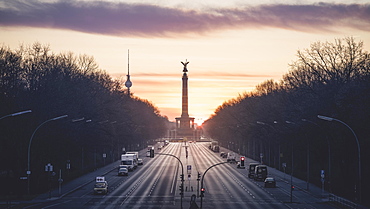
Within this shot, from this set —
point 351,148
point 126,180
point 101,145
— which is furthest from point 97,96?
point 351,148

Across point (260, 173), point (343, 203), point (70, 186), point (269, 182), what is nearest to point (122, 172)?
point (70, 186)

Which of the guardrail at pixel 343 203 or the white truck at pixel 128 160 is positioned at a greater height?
the white truck at pixel 128 160

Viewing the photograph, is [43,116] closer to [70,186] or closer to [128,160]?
[70,186]

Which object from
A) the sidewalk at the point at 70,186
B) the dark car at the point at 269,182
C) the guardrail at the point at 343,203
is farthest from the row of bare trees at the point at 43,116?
the guardrail at the point at 343,203

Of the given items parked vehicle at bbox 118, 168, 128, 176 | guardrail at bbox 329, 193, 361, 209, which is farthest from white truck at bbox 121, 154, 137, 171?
guardrail at bbox 329, 193, 361, 209

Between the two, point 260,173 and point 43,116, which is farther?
point 260,173

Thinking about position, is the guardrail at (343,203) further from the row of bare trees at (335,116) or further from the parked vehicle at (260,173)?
the parked vehicle at (260,173)

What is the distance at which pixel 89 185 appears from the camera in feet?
259

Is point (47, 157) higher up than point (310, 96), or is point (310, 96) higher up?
point (310, 96)

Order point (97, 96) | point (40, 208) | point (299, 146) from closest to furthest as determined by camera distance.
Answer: point (40, 208) < point (299, 146) < point (97, 96)

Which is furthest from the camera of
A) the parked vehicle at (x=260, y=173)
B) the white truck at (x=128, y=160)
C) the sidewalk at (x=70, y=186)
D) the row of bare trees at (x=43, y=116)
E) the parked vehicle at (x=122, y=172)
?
the white truck at (x=128, y=160)

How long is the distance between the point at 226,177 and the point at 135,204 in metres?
37.6

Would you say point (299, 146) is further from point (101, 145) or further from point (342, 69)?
point (101, 145)

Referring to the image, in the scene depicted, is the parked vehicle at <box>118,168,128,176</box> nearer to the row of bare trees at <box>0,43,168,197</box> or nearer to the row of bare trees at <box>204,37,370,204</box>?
the row of bare trees at <box>0,43,168,197</box>
